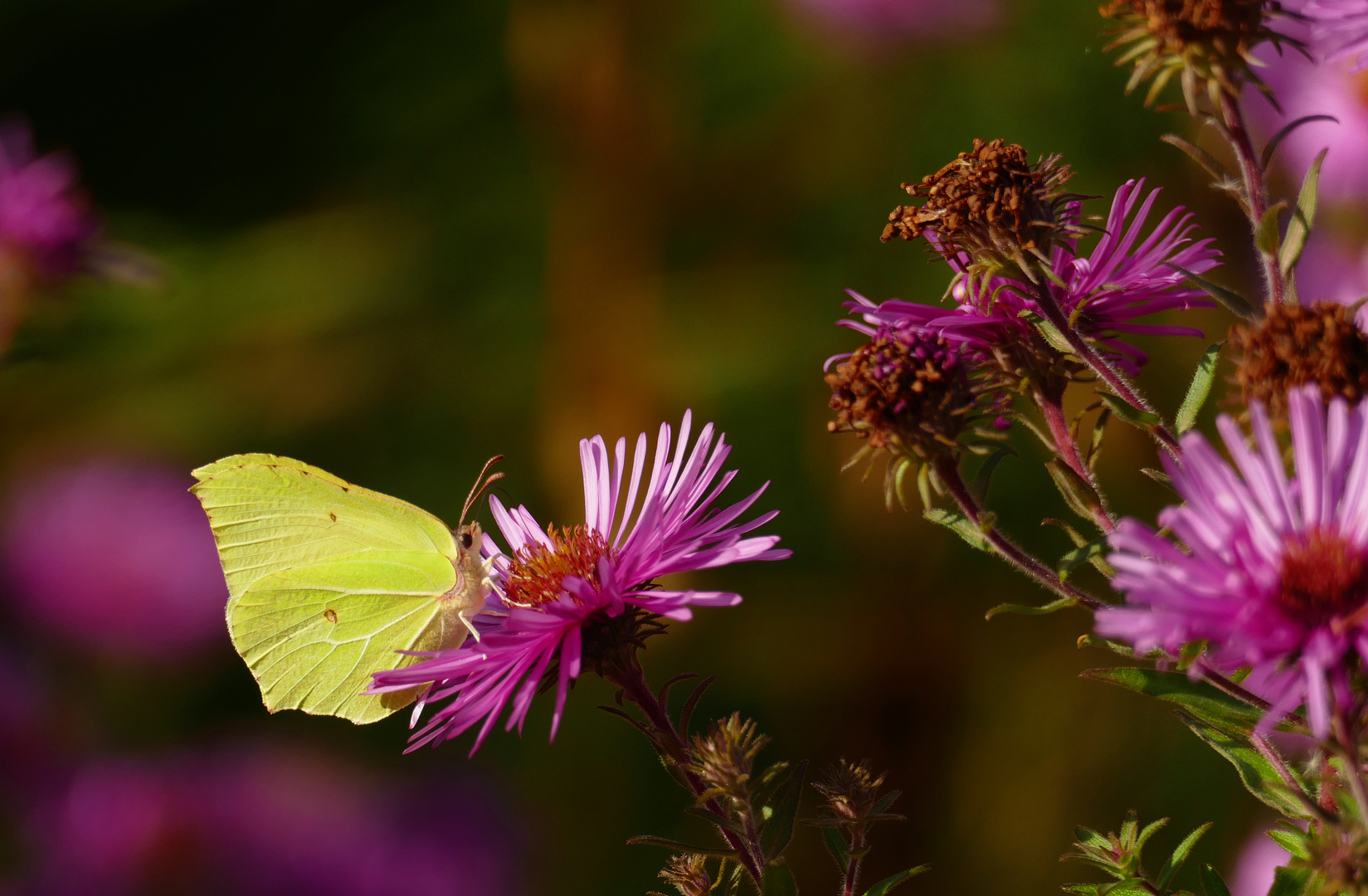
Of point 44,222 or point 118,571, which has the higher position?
point 44,222

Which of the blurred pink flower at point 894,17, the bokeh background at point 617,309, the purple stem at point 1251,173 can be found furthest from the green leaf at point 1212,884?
the blurred pink flower at point 894,17

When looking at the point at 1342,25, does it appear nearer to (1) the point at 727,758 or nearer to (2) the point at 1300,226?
(2) the point at 1300,226

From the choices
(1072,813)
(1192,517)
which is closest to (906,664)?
(1072,813)

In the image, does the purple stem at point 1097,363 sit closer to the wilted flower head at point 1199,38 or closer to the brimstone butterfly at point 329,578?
the wilted flower head at point 1199,38

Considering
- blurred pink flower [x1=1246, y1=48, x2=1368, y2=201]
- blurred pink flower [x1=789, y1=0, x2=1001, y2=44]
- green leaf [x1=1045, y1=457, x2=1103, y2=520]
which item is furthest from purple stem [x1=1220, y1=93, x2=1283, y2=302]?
blurred pink flower [x1=789, y1=0, x2=1001, y2=44]

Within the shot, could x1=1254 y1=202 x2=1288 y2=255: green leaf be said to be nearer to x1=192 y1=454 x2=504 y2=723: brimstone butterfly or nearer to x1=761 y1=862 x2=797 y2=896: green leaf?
x1=761 y1=862 x2=797 y2=896: green leaf

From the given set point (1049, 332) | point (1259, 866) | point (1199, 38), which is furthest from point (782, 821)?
point (1259, 866)

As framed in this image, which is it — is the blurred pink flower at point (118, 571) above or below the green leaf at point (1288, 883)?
below

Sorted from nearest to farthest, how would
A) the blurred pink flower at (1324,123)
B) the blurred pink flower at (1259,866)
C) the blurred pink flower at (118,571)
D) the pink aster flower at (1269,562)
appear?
the pink aster flower at (1269,562)
the blurred pink flower at (1259,866)
the blurred pink flower at (118,571)
the blurred pink flower at (1324,123)
